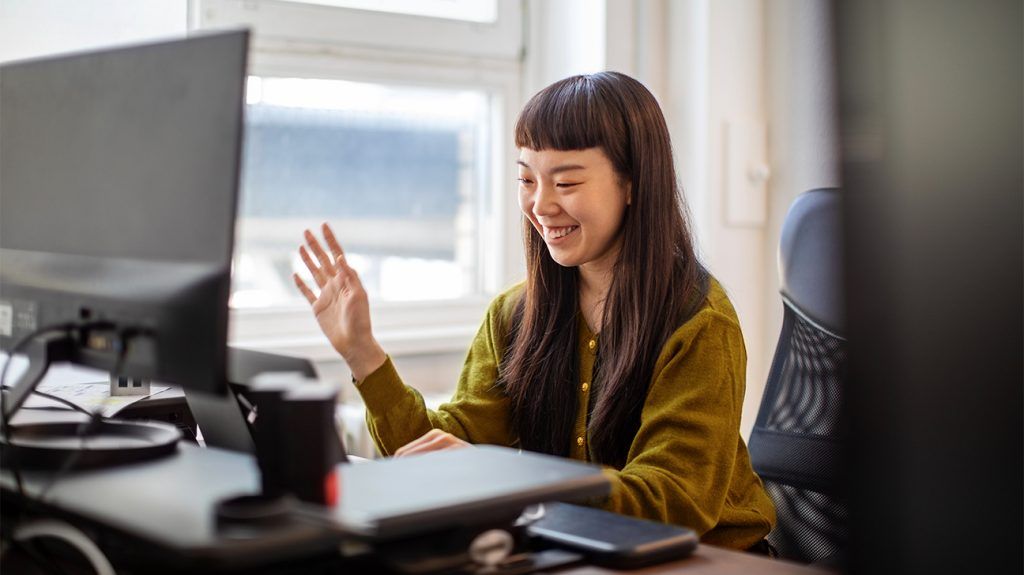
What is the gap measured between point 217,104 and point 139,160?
0.12 meters

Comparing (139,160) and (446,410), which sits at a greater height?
(139,160)

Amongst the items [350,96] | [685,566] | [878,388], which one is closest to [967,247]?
[878,388]

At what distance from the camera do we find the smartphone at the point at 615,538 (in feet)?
2.85

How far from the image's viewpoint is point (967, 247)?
0.48 meters

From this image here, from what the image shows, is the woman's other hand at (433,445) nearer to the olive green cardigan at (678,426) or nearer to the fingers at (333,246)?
the olive green cardigan at (678,426)

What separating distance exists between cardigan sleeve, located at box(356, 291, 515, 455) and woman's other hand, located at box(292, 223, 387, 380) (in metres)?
0.03

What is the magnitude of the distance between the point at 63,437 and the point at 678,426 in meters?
0.67

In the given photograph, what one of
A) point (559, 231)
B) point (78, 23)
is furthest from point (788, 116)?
point (78, 23)

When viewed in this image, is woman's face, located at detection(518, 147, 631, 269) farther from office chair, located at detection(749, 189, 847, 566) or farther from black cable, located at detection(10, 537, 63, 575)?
black cable, located at detection(10, 537, 63, 575)

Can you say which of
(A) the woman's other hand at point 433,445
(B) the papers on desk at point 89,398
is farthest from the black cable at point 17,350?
(A) the woman's other hand at point 433,445

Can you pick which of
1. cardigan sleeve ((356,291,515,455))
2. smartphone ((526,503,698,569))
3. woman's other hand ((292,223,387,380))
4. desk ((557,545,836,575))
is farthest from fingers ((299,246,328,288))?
desk ((557,545,836,575))

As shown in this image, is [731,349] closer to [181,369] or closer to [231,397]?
[231,397]

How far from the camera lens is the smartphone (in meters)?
0.87

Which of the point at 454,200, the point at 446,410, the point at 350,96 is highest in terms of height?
the point at 350,96
